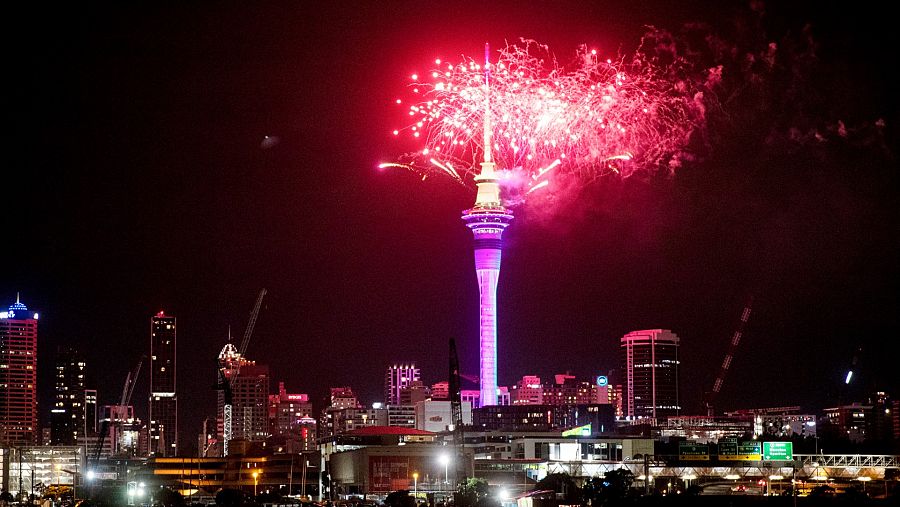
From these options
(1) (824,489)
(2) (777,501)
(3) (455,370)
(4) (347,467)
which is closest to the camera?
(2) (777,501)

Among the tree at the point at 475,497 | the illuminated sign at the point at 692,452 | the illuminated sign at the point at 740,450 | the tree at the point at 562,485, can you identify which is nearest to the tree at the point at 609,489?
the tree at the point at 562,485

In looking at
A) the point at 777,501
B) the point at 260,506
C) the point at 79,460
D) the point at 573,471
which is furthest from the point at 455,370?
the point at 79,460

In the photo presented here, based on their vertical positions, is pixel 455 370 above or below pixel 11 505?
above

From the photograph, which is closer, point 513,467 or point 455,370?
point 455,370

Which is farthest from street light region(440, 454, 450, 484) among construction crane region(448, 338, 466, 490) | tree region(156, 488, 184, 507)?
tree region(156, 488, 184, 507)

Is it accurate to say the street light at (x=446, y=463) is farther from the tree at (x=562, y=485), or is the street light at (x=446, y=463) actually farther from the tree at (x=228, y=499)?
the tree at (x=562, y=485)

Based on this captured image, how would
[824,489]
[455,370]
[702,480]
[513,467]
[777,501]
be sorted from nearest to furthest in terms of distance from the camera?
1. [777,501]
2. [824,489]
3. [702,480]
4. [455,370]
5. [513,467]

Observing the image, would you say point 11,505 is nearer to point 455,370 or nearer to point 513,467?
point 455,370
